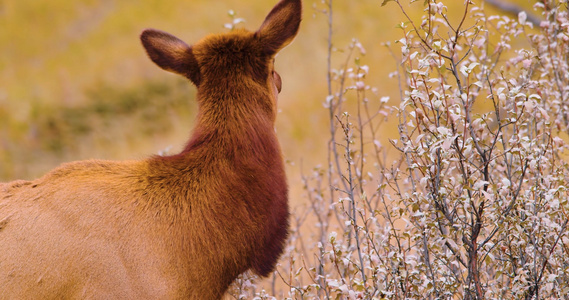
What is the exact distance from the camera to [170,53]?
3.84 meters

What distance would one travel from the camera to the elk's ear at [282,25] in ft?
11.8

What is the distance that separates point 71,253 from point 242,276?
1.06m

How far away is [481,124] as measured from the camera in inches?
133

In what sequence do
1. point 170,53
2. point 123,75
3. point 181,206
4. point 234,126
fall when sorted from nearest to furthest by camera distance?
point 181,206, point 234,126, point 170,53, point 123,75

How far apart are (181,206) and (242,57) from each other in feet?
3.15

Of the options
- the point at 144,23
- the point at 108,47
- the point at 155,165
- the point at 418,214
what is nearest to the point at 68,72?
the point at 108,47

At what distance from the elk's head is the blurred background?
23.0 feet

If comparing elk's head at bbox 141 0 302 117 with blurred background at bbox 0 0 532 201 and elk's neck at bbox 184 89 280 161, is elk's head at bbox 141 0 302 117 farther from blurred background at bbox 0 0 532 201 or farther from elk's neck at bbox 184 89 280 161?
blurred background at bbox 0 0 532 201

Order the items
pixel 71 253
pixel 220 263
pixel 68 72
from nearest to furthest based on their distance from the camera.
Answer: pixel 71 253 → pixel 220 263 → pixel 68 72

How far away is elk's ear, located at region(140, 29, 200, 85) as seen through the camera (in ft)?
12.5

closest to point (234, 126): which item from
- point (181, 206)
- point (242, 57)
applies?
point (242, 57)

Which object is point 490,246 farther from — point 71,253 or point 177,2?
point 177,2

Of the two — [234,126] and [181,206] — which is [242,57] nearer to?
[234,126]

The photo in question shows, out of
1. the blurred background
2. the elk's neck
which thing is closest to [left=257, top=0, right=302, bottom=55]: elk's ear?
the elk's neck
